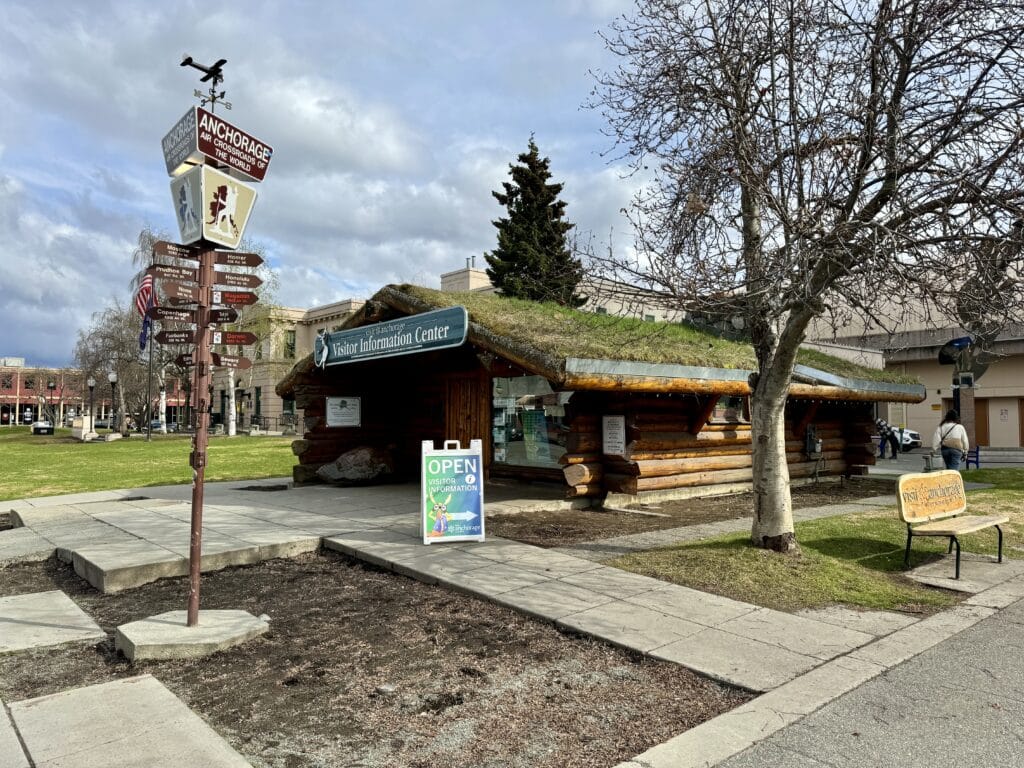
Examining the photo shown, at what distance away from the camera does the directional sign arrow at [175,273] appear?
5097 millimetres

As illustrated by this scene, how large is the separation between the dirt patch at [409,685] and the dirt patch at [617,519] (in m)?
2.64

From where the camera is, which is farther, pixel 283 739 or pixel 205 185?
pixel 205 185

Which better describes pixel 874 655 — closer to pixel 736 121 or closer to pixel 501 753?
pixel 501 753

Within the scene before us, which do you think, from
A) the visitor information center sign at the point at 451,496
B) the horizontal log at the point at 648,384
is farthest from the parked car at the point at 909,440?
the visitor information center sign at the point at 451,496

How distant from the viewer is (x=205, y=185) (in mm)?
5133

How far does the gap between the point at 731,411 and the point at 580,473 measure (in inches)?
153

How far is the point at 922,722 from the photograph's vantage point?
369 cm

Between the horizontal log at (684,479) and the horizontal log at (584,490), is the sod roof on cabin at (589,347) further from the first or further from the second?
the horizontal log at (584,490)

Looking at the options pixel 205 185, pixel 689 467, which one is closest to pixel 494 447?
pixel 689 467

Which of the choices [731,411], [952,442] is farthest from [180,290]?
[952,442]

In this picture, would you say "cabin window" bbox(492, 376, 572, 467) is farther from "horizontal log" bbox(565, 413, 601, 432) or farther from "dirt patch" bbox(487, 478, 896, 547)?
"dirt patch" bbox(487, 478, 896, 547)

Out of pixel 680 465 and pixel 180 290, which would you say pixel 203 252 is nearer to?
pixel 180 290

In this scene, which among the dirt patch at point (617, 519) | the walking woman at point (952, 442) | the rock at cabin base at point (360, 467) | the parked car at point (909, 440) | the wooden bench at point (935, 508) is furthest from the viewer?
the parked car at point (909, 440)

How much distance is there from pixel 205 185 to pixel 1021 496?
14288 mm
